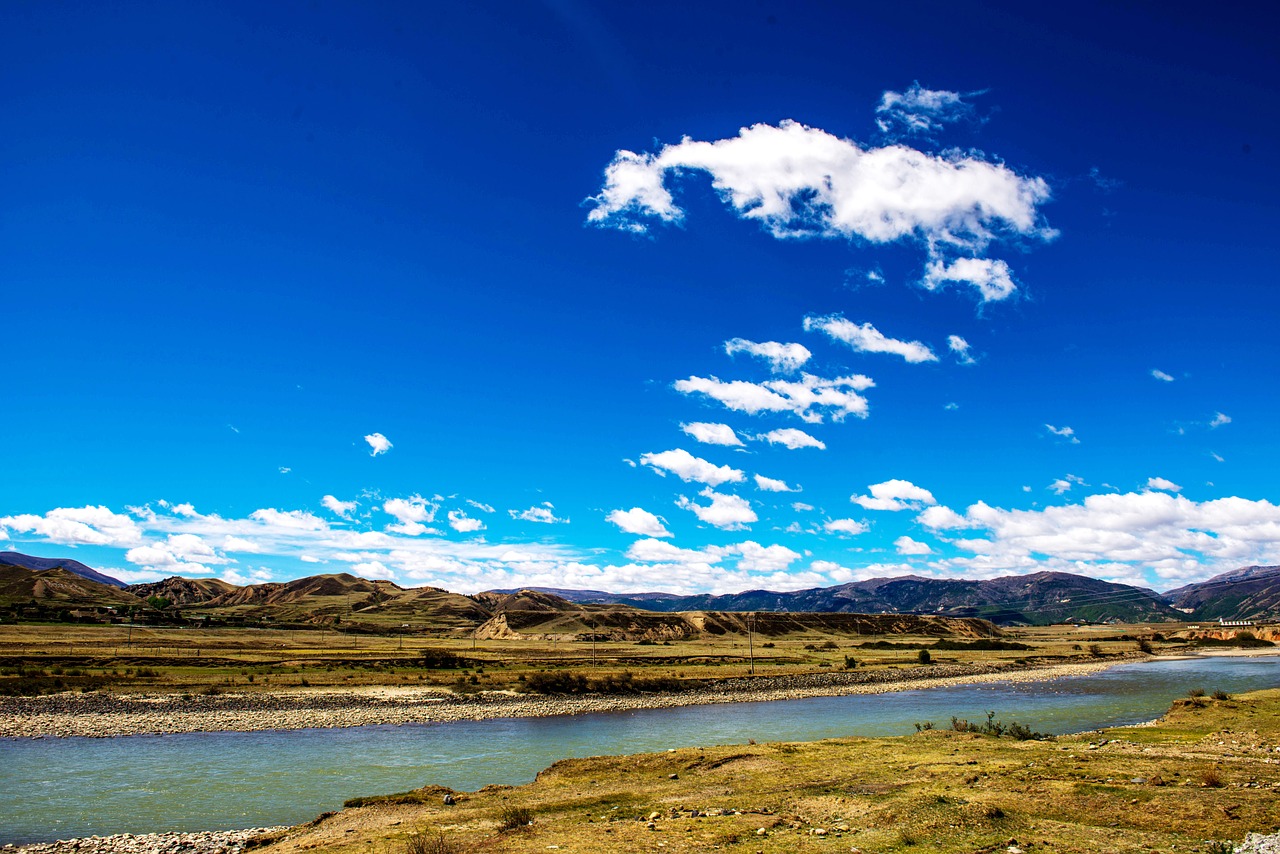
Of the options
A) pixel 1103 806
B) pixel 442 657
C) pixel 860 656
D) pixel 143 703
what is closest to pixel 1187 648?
pixel 860 656

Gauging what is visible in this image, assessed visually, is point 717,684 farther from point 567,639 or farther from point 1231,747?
point 567,639

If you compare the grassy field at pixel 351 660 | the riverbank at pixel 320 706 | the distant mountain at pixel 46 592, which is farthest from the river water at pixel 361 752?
the distant mountain at pixel 46 592

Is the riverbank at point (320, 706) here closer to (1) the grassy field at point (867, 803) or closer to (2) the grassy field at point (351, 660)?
(2) the grassy field at point (351, 660)

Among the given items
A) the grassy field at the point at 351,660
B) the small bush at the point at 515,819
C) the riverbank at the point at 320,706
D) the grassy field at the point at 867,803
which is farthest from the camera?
the grassy field at the point at 351,660

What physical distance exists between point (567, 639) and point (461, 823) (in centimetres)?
11738

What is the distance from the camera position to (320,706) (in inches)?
2007

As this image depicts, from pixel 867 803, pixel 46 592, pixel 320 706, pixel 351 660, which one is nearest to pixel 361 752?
pixel 320 706

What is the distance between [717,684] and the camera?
66.8 m

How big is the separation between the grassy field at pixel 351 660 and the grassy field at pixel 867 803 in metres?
39.0

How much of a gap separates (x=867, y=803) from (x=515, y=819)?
9.48 m

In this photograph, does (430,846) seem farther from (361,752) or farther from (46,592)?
(46,592)

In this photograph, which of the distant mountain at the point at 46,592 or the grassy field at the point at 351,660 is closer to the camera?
the grassy field at the point at 351,660

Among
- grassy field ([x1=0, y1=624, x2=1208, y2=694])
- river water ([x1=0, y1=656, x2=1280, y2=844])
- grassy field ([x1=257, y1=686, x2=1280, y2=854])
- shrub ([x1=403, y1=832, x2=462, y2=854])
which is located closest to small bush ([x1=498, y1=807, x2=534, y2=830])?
grassy field ([x1=257, y1=686, x2=1280, y2=854])

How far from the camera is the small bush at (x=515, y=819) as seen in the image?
1875cm
